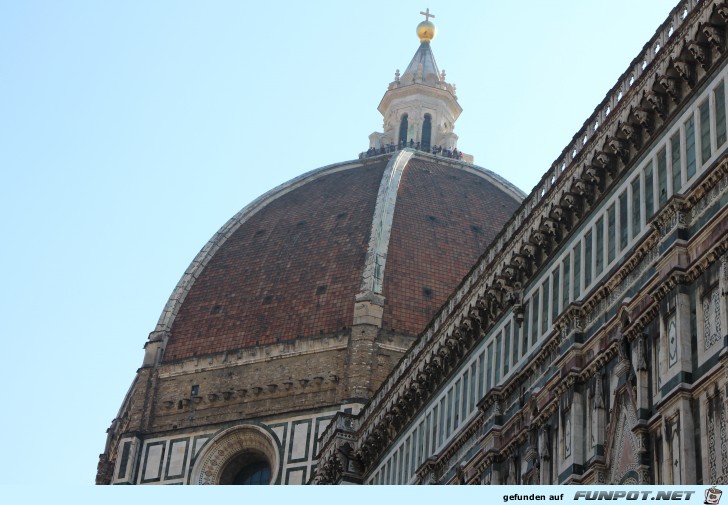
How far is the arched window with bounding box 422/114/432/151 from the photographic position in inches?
3456

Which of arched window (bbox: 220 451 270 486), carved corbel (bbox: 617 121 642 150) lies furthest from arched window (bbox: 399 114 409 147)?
carved corbel (bbox: 617 121 642 150)

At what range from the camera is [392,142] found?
88.6 meters

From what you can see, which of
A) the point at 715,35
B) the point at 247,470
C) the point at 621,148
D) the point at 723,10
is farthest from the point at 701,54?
the point at 247,470

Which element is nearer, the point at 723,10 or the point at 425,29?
the point at 723,10

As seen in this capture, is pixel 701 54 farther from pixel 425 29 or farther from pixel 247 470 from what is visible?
pixel 425 29

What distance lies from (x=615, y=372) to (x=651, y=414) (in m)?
1.68

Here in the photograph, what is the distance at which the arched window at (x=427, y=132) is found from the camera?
87794mm

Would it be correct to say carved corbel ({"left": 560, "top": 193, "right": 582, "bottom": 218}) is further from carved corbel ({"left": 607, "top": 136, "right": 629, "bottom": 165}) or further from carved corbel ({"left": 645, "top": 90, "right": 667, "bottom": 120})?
carved corbel ({"left": 645, "top": 90, "right": 667, "bottom": 120})

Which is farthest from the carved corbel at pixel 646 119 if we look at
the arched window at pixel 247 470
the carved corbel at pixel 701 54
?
the arched window at pixel 247 470
